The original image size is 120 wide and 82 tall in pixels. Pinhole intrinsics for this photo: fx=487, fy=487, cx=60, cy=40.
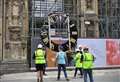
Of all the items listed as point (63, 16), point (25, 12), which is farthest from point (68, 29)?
point (25, 12)

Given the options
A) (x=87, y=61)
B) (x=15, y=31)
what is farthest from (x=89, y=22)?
(x=87, y=61)

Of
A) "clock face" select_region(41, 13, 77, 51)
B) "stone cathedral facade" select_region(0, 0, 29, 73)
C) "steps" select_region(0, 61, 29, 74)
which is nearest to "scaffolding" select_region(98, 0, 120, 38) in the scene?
"clock face" select_region(41, 13, 77, 51)

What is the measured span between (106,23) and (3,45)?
295 inches

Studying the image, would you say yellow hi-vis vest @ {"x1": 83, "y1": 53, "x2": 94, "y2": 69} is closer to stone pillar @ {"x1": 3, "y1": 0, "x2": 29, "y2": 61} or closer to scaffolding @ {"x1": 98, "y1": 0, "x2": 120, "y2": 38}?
stone pillar @ {"x1": 3, "y1": 0, "x2": 29, "y2": 61}

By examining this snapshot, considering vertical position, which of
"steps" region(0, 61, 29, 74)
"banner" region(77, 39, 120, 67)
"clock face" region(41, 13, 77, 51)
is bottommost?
"steps" region(0, 61, 29, 74)

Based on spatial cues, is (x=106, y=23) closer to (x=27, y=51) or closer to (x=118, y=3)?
(x=118, y=3)

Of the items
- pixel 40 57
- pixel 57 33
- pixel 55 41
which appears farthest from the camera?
pixel 57 33

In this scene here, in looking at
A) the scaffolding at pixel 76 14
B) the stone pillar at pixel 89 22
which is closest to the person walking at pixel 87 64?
the scaffolding at pixel 76 14

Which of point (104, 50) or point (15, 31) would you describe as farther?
point (104, 50)

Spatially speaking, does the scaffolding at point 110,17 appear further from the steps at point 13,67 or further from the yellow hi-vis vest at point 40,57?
the yellow hi-vis vest at point 40,57

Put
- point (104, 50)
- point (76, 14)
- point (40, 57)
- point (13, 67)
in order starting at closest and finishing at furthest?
1. point (40, 57)
2. point (13, 67)
3. point (104, 50)
4. point (76, 14)

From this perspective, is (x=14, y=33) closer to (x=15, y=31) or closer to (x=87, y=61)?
(x=15, y=31)

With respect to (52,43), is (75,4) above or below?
above

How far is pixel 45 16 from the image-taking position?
107 feet
